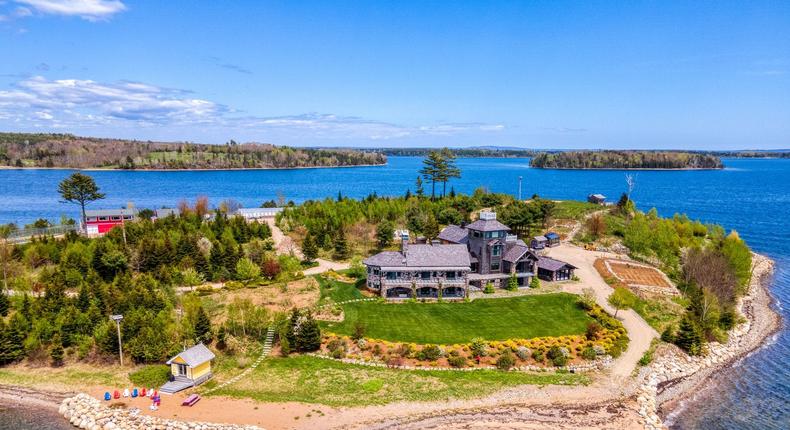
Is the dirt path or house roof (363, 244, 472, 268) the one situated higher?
house roof (363, 244, 472, 268)

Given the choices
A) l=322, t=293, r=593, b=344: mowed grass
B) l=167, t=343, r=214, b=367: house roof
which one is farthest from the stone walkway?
l=322, t=293, r=593, b=344: mowed grass

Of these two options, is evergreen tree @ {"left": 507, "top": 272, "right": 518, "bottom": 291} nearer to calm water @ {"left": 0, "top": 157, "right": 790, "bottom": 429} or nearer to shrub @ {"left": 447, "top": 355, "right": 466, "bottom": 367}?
shrub @ {"left": 447, "top": 355, "right": 466, "bottom": 367}

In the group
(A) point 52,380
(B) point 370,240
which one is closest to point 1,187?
(B) point 370,240

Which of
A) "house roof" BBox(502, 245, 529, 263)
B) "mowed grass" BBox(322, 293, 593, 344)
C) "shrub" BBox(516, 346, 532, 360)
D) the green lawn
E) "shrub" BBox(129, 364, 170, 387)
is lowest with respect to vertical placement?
"shrub" BBox(129, 364, 170, 387)

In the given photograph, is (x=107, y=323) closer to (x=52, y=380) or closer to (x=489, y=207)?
(x=52, y=380)

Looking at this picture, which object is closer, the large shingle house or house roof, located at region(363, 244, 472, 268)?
the large shingle house

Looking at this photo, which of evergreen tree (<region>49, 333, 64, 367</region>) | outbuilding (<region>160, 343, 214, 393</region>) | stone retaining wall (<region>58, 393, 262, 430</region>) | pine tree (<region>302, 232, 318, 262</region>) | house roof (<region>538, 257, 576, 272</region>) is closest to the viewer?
stone retaining wall (<region>58, 393, 262, 430</region>)

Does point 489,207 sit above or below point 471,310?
above
